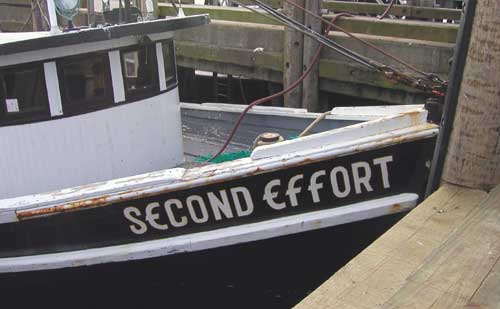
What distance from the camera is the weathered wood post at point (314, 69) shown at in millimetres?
8328

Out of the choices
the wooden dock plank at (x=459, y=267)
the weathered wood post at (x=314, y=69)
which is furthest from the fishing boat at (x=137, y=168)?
the weathered wood post at (x=314, y=69)

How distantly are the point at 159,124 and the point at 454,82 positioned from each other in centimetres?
291

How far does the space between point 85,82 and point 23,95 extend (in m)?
0.50

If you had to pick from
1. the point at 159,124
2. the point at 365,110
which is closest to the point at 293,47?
the point at 365,110

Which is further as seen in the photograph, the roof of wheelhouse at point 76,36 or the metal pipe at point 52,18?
the metal pipe at point 52,18

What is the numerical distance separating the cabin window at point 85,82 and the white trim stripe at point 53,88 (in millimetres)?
37

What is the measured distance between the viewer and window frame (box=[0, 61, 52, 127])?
441 centimetres

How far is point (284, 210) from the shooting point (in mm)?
4070

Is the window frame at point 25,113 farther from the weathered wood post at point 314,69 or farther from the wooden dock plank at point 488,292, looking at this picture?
the weathered wood post at point 314,69

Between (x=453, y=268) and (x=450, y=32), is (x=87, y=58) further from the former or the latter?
(x=450, y=32)

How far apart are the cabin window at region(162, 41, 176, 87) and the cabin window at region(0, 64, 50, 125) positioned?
1.18 meters

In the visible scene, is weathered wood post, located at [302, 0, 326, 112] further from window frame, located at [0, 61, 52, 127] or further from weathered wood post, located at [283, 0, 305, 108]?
window frame, located at [0, 61, 52, 127]

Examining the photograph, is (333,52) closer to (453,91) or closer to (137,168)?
(137,168)

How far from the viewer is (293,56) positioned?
852 cm
